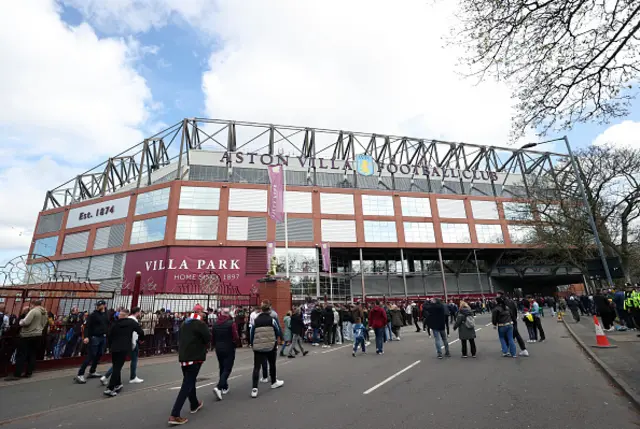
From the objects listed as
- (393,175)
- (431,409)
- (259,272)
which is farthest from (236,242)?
(431,409)

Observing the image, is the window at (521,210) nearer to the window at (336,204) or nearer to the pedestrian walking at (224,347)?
the window at (336,204)

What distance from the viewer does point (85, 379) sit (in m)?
8.33

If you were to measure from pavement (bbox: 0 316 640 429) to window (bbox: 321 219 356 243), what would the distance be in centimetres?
3009

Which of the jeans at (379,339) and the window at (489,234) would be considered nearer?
the jeans at (379,339)

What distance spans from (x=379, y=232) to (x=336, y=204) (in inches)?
254

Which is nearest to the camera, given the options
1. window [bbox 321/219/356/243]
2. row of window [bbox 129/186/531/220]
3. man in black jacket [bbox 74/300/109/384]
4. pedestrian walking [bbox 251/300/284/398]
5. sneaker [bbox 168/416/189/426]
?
sneaker [bbox 168/416/189/426]

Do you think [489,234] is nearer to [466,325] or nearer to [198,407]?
[466,325]

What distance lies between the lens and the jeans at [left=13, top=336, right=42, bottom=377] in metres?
8.58

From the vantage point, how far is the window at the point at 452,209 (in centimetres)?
4488

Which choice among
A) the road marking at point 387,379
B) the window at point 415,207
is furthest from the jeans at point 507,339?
the window at point 415,207

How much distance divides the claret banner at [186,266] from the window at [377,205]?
15988 mm

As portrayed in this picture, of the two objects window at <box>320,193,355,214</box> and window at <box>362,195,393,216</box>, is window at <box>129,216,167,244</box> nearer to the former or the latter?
window at <box>320,193,355,214</box>

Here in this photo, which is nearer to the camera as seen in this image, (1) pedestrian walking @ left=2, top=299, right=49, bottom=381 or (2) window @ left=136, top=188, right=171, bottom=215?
(1) pedestrian walking @ left=2, top=299, right=49, bottom=381

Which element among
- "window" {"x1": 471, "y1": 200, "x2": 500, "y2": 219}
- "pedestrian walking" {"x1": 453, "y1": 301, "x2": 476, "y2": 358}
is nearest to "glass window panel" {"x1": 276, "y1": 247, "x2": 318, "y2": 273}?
"window" {"x1": 471, "y1": 200, "x2": 500, "y2": 219}
